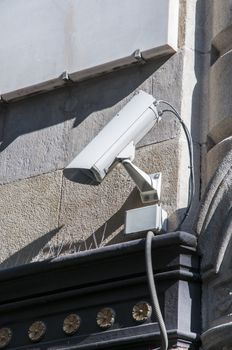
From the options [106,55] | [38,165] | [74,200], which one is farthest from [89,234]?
[106,55]

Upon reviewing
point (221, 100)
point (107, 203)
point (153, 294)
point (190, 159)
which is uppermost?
point (221, 100)

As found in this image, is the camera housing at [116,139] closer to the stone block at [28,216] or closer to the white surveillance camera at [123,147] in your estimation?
the white surveillance camera at [123,147]

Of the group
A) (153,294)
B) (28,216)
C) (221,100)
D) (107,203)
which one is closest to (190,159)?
(221,100)

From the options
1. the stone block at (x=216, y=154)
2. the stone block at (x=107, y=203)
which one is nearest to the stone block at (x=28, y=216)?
the stone block at (x=107, y=203)

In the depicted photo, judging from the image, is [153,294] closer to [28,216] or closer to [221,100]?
[221,100]

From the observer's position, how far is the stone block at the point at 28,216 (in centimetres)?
698

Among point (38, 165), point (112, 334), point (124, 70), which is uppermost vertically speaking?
point (124, 70)

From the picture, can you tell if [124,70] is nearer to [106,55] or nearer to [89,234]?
[106,55]

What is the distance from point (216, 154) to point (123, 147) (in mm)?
535

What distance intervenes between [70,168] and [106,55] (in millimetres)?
1193

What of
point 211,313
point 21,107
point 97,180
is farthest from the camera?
point 21,107

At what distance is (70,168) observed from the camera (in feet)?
20.7

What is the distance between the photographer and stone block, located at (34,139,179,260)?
6.59 metres

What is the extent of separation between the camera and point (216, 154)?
21.2ft
